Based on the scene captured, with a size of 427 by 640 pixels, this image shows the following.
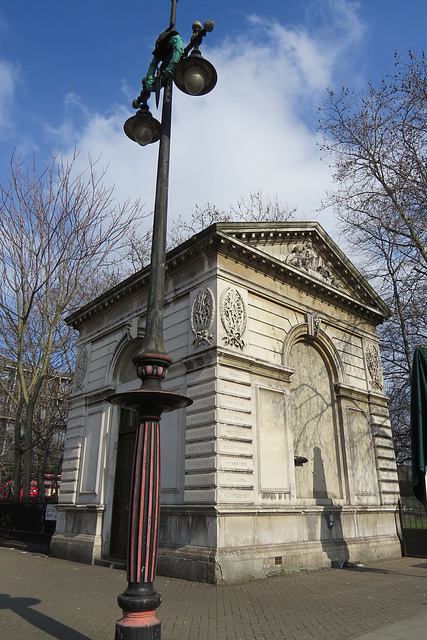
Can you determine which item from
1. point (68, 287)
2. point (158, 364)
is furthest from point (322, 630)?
point (68, 287)

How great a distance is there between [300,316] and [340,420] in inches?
142

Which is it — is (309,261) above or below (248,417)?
above

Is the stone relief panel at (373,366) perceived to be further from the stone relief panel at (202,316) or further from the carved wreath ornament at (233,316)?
the stone relief panel at (202,316)

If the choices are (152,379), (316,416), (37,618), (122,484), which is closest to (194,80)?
(152,379)

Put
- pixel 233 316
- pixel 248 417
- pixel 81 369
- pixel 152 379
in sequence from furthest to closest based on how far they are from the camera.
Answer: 1. pixel 81 369
2. pixel 233 316
3. pixel 248 417
4. pixel 152 379

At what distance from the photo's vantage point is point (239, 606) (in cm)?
752

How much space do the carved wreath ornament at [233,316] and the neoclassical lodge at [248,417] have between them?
4 centimetres

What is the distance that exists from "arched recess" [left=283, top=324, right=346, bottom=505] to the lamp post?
8.33 metres

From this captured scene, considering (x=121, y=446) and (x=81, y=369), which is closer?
(x=121, y=446)

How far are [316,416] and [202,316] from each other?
201 inches

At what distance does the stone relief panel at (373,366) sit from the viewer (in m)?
16.9

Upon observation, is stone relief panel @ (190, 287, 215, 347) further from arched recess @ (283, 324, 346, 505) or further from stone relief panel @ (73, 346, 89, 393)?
stone relief panel @ (73, 346, 89, 393)

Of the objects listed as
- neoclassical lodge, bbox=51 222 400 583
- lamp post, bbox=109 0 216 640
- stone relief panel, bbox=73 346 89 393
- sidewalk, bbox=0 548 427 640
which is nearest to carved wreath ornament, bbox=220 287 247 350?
neoclassical lodge, bbox=51 222 400 583

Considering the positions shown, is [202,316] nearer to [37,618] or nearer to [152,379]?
[152,379]
